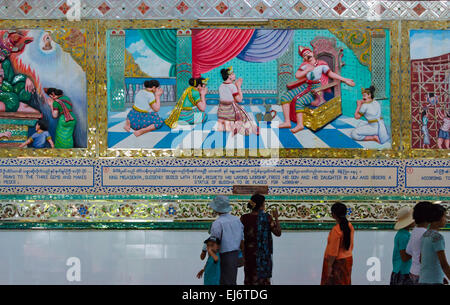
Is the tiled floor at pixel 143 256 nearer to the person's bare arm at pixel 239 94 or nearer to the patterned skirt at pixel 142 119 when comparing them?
the patterned skirt at pixel 142 119

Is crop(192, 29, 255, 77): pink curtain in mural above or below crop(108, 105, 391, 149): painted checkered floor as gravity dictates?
above

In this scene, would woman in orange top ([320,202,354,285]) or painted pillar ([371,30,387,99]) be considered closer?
woman in orange top ([320,202,354,285])

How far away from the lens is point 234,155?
724 cm

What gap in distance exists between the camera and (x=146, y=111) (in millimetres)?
7242

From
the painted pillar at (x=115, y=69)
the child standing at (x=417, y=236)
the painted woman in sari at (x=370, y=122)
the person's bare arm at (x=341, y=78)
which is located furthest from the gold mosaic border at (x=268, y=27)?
the child standing at (x=417, y=236)

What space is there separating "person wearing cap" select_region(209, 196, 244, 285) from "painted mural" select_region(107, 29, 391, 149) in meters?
3.05

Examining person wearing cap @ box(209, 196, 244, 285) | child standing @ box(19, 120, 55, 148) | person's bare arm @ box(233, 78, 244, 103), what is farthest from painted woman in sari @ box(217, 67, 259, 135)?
person wearing cap @ box(209, 196, 244, 285)

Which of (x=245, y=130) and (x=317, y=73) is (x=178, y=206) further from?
(x=317, y=73)

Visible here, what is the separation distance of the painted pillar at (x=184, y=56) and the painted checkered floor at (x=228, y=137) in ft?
1.67

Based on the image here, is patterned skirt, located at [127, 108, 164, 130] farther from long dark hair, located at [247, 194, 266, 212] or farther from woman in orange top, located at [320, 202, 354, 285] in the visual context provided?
woman in orange top, located at [320, 202, 354, 285]

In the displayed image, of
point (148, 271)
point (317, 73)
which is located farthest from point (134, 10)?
point (148, 271)

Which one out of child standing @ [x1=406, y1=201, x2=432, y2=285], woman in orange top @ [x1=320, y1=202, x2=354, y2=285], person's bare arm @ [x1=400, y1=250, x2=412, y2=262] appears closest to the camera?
child standing @ [x1=406, y1=201, x2=432, y2=285]

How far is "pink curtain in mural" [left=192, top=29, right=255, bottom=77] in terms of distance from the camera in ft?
23.8

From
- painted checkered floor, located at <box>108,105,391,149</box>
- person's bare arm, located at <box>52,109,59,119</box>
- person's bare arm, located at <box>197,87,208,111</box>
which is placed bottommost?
painted checkered floor, located at <box>108,105,391,149</box>
